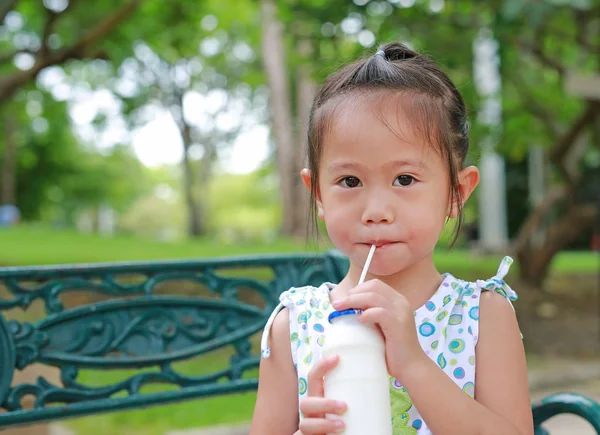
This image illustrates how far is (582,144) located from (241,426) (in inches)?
269

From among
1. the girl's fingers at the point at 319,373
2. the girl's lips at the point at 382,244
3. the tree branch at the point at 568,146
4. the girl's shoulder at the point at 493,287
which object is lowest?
the girl's fingers at the point at 319,373

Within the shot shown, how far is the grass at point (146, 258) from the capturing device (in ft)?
15.5

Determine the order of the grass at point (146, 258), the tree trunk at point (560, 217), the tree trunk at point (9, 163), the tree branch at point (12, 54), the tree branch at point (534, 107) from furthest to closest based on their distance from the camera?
the tree trunk at point (9, 163) < the tree branch at point (534, 107) < the tree trunk at point (560, 217) < the tree branch at point (12, 54) < the grass at point (146, 258)

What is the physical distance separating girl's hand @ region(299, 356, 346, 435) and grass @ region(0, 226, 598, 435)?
0.55 metres

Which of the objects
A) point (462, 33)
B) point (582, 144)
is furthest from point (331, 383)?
point (582, 144)

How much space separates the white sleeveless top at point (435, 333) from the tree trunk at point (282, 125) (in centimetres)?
1221

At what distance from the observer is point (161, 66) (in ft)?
72.9

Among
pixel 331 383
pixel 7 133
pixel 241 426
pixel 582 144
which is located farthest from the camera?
pixel 7 133

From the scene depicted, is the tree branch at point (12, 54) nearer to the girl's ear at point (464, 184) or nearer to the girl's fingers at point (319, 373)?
the girl's ear at point (464, 184)

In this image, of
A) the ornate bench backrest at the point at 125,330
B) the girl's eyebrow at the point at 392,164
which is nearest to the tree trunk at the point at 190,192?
the ornate bench backrest at the point at 125,330

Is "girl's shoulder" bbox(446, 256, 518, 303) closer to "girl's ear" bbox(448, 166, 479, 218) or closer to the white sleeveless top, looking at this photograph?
the white sleeveless top

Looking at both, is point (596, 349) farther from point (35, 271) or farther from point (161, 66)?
point (161, 66)

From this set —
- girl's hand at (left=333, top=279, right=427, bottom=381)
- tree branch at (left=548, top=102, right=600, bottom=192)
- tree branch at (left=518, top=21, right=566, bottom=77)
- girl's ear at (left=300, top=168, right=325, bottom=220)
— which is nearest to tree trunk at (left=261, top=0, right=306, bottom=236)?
tree branch at (left=548, top=102, right=600, bottom=192)

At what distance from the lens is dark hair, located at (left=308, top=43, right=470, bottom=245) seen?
1.40m
